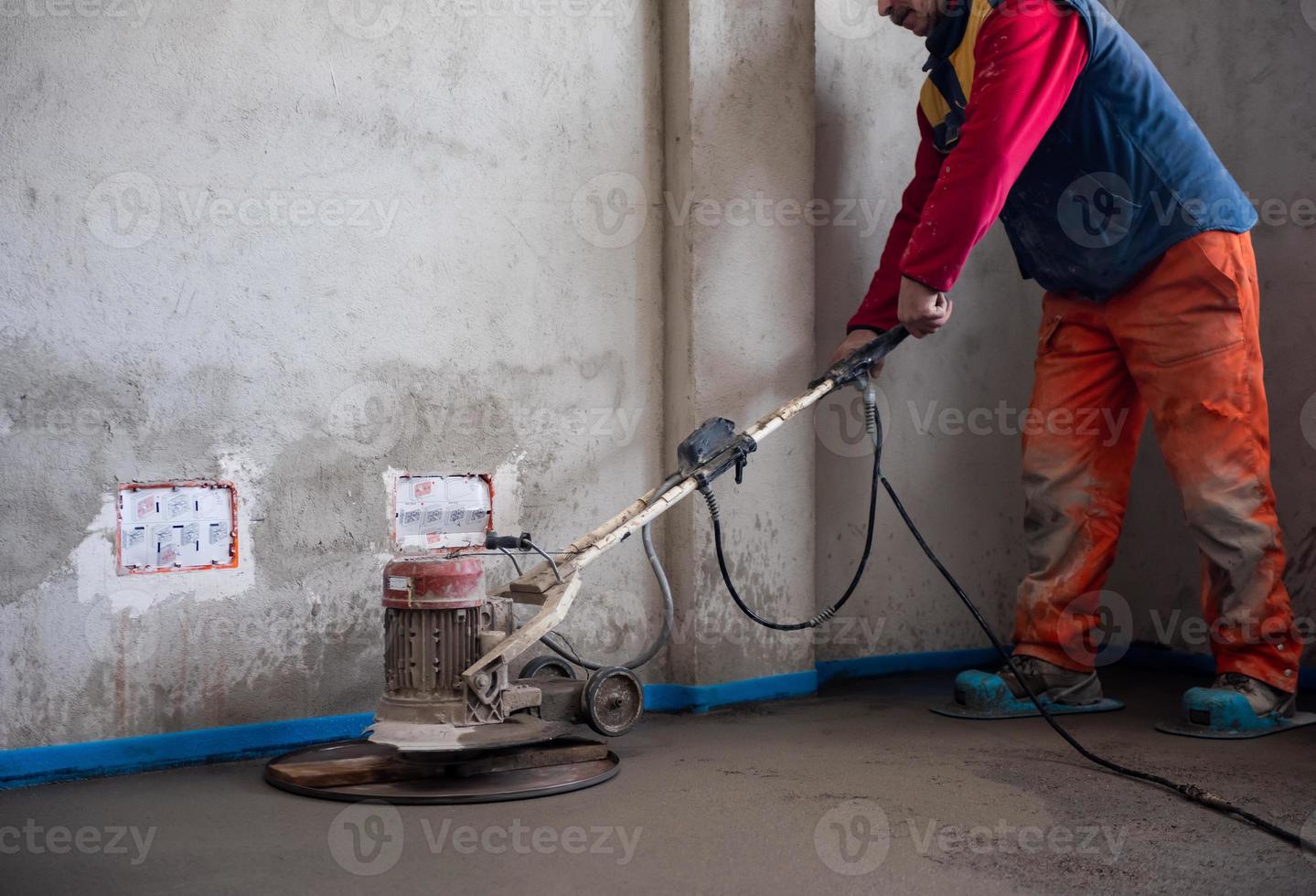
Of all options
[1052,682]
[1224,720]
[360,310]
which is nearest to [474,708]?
[360,310]

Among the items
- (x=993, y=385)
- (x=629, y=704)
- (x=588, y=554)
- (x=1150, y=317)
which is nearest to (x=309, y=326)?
(x=588, y=554)

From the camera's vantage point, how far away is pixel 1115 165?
2.43 metres

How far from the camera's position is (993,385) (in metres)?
3.39

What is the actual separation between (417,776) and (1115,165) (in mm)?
1864

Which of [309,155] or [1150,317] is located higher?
[309,155]

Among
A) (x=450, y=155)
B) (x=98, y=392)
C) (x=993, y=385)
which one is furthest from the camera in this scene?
(x=993, y=385)

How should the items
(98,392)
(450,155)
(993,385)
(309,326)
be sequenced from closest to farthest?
1. (98,392)
2. (309,326)
3. (450,155)
4. (993,385)

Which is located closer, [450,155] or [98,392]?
[98,392]

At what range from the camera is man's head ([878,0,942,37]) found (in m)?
2.45

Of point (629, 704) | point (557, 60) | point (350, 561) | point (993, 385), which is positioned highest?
point (557, 60)

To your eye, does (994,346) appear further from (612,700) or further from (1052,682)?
(612,700)

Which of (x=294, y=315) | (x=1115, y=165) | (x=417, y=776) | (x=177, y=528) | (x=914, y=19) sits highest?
(x=914, y=19)

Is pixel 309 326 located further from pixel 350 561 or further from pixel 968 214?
pixel 968 214

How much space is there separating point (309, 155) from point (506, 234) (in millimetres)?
449
